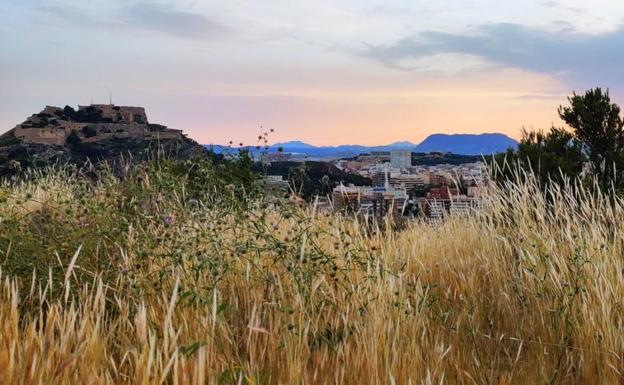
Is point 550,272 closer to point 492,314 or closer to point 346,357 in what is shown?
point 492,314

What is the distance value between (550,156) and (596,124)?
1.14 m

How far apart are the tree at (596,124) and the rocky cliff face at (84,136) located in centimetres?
575

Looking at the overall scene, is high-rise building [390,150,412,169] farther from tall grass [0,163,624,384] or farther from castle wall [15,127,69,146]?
castle wall [15,127,69,146]

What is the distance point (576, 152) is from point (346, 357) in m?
6.90

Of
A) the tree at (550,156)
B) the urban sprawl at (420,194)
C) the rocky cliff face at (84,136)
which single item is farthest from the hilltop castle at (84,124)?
the tree at (550,156)

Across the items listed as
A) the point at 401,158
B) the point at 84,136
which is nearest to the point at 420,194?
the point at 401,158

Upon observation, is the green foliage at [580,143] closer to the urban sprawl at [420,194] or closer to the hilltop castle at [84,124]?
the urban sprawl at [420,194]

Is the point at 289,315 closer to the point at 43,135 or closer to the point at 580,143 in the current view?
the point at 580,143

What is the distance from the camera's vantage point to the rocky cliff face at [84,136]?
38.5 ft

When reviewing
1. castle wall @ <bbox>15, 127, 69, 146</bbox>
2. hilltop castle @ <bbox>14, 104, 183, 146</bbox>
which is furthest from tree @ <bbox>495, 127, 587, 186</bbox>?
castle wall @ <bbox>15, 127, 69, 146</bbox>

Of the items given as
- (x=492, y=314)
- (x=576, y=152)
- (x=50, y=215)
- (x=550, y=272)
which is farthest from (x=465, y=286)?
(x=576, y=152)

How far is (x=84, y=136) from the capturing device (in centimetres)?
2984

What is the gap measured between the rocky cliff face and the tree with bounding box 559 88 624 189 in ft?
18.9

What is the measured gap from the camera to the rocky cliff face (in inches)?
462
